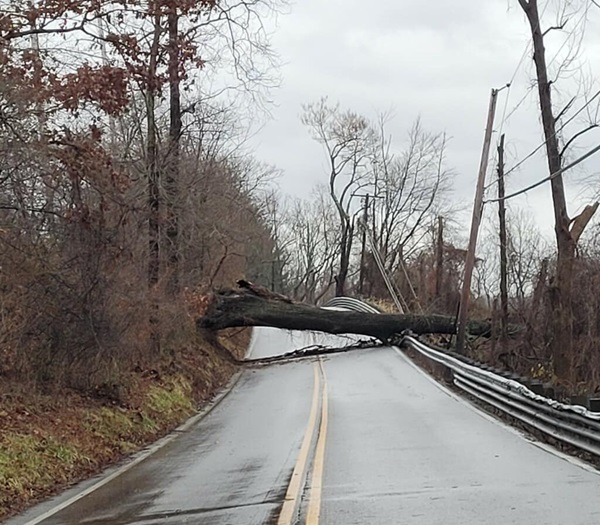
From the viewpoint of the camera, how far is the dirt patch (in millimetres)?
11602

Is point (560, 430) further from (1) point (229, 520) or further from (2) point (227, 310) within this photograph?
(2) point (227, 310)

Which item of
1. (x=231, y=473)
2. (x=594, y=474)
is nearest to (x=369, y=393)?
(x=231, y=473)

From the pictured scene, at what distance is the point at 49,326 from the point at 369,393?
9.19 m

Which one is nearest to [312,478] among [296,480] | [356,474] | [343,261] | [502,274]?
[296,480]

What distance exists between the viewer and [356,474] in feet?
35.7

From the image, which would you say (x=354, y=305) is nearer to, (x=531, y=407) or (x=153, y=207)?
(x=153, y=207)

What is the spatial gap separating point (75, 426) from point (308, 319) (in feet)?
65.1

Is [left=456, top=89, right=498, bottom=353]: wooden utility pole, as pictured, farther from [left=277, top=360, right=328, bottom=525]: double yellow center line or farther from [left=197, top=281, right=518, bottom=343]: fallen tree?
[left=277, top=360, right=328, bottom=525]: double yellow center line

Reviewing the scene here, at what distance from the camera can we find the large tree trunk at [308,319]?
3247 cm

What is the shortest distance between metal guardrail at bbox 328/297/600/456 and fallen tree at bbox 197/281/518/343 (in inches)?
438

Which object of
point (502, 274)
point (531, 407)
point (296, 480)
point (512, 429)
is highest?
point (502, 274)

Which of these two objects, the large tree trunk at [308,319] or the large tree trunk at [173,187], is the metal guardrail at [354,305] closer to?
the large tree trunk at [308,319]

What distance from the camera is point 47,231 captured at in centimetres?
1566

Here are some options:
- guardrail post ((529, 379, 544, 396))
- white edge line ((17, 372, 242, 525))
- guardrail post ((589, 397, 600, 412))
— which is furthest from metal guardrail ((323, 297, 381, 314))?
guardrail post ((589, 397, 600, 412))
